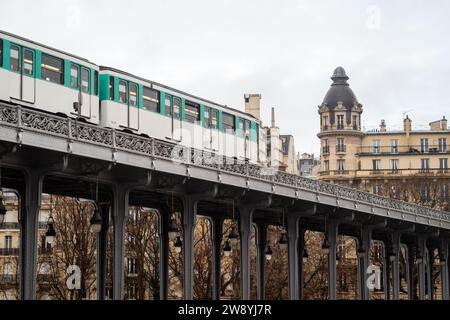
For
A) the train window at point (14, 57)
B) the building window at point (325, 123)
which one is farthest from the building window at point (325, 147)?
the train window at point (14, 57)

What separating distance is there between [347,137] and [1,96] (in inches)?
3559

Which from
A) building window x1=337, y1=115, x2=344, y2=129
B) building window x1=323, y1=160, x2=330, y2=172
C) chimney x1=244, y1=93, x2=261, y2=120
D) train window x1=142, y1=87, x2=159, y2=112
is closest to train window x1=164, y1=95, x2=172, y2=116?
train window x1=142, y1=87, x2=159, y2=112

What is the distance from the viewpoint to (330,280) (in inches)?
2068

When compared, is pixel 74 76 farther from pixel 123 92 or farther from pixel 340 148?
pixel 340 148

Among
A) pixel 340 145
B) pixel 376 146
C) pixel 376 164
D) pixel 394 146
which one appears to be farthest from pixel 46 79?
pixel 394 146

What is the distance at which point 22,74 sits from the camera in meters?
34.3

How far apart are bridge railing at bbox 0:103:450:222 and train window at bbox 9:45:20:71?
2.21m

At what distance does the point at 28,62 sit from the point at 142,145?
15.2ft

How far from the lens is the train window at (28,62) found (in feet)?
113
